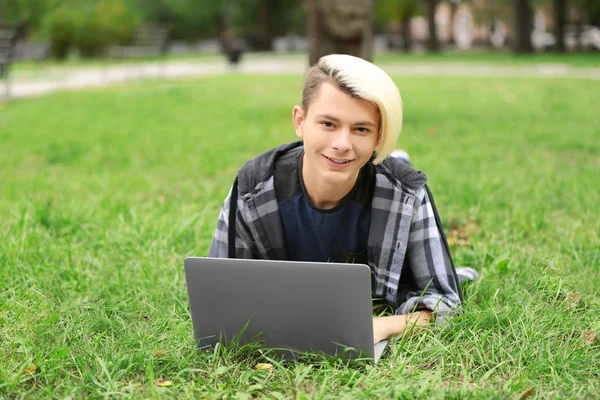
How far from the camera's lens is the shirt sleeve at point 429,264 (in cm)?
276

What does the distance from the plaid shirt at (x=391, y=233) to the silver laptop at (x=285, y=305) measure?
36cm


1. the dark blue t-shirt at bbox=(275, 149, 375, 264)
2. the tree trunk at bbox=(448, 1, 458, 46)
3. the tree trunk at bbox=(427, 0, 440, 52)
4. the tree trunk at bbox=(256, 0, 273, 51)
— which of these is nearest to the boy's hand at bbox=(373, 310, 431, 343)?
the dark blue t-shirt at bbox=(275, 149, 375, 264)

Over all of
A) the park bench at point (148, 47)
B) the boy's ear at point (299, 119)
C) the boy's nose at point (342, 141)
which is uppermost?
the boy's ear at point (299, 119)

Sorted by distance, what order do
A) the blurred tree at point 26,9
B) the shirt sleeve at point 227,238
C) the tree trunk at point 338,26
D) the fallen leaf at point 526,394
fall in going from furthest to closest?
the blurred tree at point 26,9
the tree trunk at point 338,26
the shirt sleeve at point 227,238
the fallen leaf at point 526,394

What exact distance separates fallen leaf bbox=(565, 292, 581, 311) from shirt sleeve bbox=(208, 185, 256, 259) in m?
1.29

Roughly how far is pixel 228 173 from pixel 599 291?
10.7 ft

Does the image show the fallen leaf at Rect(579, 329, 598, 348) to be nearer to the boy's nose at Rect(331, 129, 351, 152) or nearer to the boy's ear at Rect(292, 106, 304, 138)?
the boy's nose at Rect(331, 129, 351, 152)

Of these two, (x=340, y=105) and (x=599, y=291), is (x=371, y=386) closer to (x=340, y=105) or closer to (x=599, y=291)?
(x=340, y=105)

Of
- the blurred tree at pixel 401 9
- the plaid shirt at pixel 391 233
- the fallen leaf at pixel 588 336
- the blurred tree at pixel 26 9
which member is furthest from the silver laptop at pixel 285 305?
the blurred tree at pixel 26 9

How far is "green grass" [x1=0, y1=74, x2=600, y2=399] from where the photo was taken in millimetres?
2377

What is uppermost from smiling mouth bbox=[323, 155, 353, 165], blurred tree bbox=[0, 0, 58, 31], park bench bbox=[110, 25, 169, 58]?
blurred tree bbox=[0, 0, 58, 31]

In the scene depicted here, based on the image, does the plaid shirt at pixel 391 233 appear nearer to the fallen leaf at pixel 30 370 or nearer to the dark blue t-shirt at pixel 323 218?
the dark blue t-shirt at pixel 323 218

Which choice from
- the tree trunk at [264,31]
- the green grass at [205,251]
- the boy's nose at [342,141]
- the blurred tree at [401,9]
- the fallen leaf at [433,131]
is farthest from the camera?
the blurred tree at [401,9]

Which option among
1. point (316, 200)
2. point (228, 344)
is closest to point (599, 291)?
point (316, 200)
